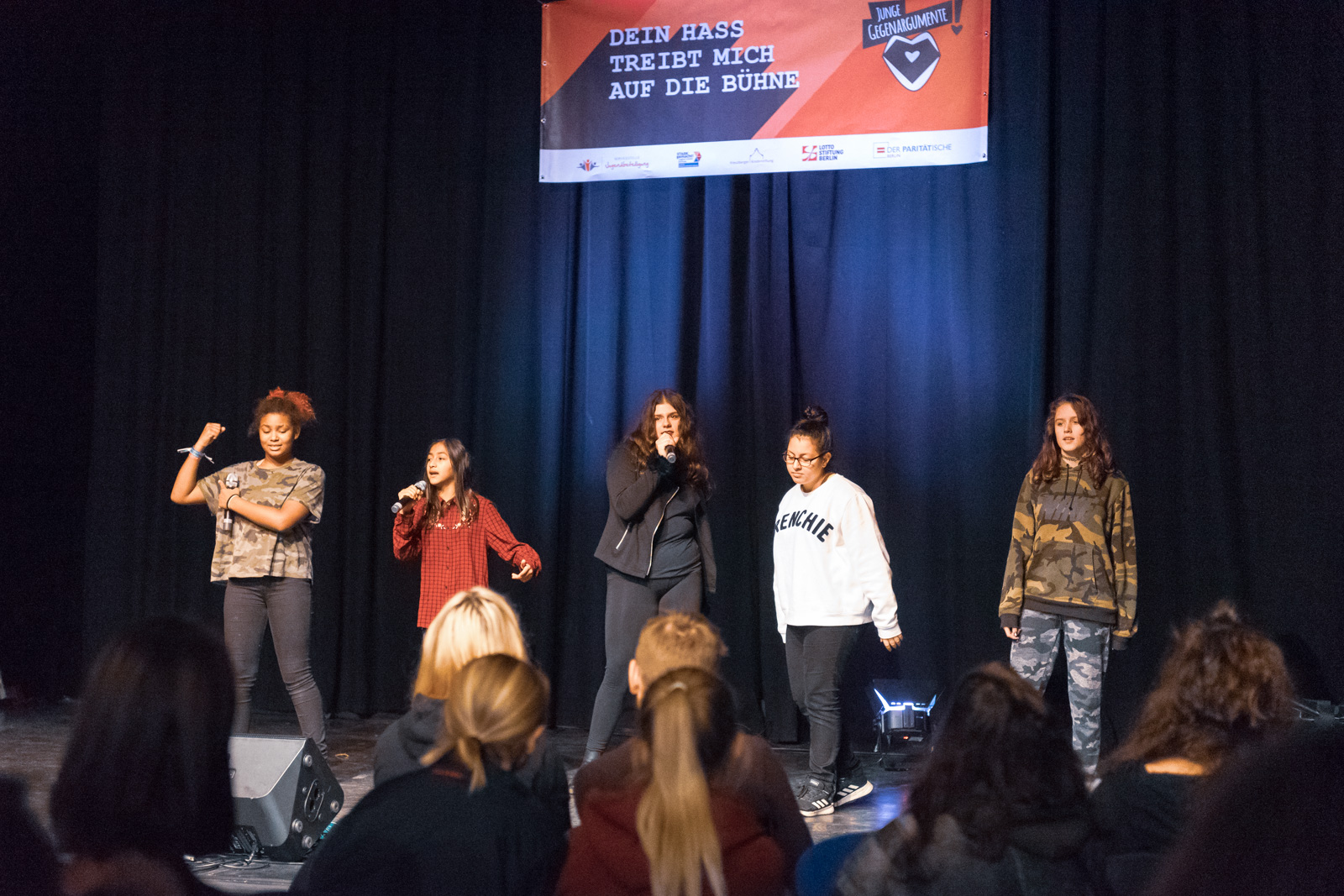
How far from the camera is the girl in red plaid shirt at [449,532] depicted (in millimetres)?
4348

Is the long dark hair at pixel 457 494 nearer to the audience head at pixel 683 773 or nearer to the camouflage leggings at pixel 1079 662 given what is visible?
the camouflage leggings at pixel 1079 662

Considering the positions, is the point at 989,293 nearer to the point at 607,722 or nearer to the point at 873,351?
the point at 873,351

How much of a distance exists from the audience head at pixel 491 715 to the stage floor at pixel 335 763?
1.44 m

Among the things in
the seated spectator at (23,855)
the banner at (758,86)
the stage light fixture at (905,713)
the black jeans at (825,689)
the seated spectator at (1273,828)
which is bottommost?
the stage light fixture at (905,713)

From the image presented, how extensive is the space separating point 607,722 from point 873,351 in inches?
90.3

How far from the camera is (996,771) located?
1.53 meters

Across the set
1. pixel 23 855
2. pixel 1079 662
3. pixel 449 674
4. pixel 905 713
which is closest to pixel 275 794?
pixel 449 674

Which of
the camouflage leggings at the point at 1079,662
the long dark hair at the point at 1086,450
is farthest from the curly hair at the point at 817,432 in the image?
the camouflage leggings at the point at 1079,662

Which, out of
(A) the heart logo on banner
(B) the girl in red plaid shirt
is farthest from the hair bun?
(A) the heart logo on banner

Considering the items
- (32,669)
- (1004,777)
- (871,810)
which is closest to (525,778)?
(1004,777)

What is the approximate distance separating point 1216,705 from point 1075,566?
7.41 ft

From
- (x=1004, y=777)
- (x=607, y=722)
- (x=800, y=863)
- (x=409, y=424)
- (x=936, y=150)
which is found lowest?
(x=607, y=722)

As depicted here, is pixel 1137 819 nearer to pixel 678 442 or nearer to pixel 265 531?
pixel 678 442

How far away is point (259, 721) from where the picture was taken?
5.50 meters
